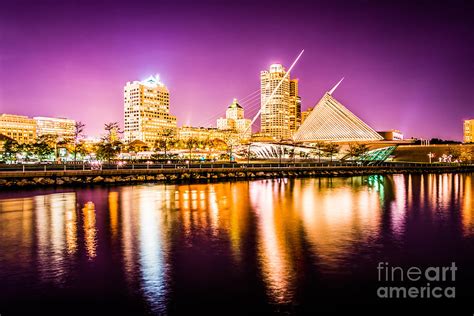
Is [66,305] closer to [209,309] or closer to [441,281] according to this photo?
[209,309]

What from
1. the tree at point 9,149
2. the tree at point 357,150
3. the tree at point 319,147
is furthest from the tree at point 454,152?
the tree at point 9,149

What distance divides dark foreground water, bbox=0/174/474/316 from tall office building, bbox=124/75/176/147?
14882 centimetres

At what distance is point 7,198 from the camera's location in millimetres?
29281

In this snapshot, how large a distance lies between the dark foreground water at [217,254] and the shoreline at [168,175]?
12.4 metres

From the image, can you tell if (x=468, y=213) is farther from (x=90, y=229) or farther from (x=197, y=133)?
(x=197, y=133)

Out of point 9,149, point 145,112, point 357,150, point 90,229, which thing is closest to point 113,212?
point 90,229

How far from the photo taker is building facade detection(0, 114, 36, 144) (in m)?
160

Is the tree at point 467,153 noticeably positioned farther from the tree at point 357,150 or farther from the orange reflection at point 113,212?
the orange reflection at point 113,212

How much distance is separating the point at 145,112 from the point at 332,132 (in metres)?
101

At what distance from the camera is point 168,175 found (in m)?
46.8

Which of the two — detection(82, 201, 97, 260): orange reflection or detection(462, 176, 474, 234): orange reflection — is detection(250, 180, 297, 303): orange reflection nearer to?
detection(82, 201, 97, 260): orange reflection

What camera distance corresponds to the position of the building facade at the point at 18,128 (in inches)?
6319

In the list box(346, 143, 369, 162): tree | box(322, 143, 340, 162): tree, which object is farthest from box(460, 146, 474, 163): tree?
box(322, 143, 340, 162): tree

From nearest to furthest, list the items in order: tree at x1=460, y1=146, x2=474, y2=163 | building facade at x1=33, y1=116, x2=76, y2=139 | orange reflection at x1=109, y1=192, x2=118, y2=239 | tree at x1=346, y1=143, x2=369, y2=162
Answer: orange reflection at x1=109, y1=192, x2=118, y2=239 → tree at x1=346, y1=143, x2=369, y2=162 → tree at x1=460, y1=146, x2=474, y2=163 → building facade at x1=33, y1=116, x2=76, y2=139
